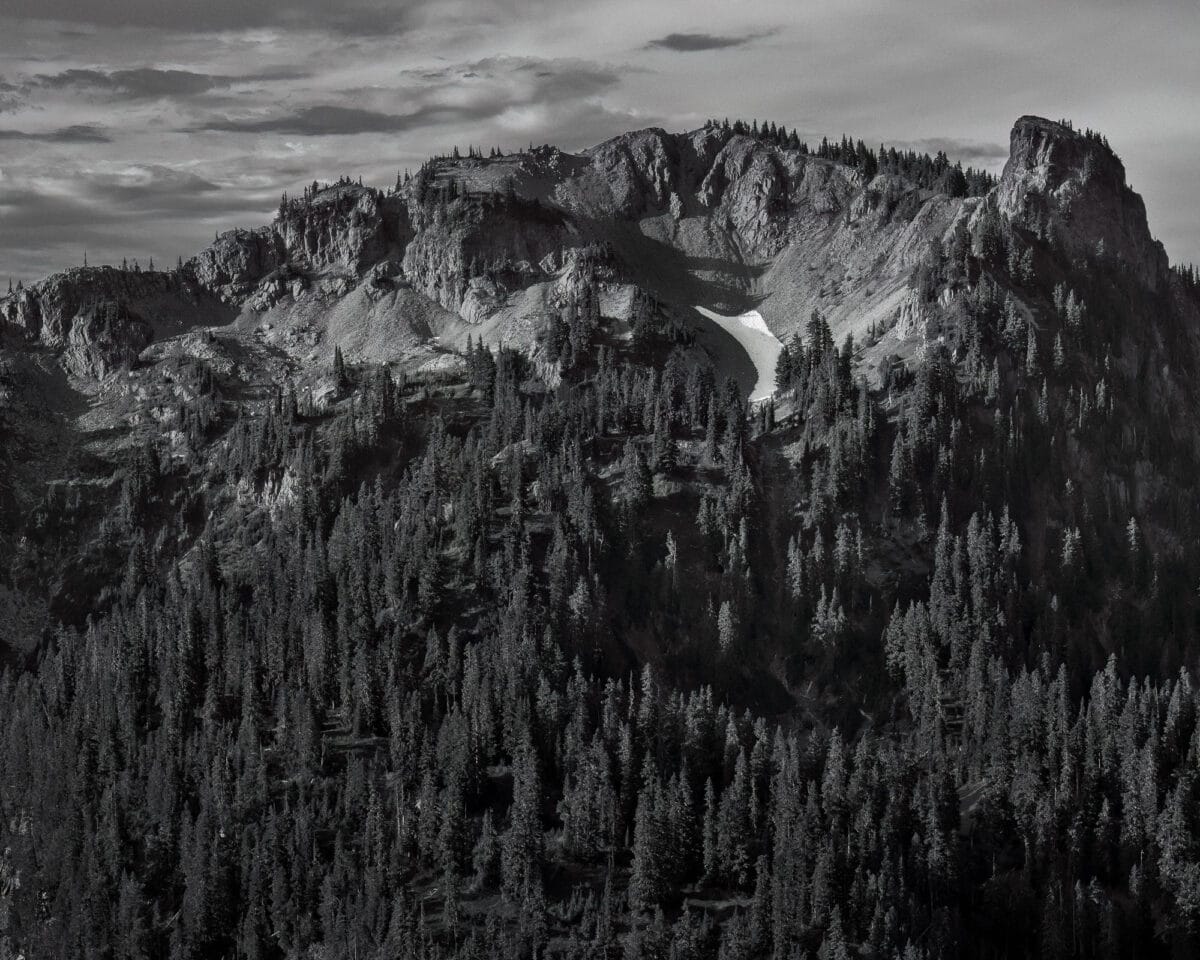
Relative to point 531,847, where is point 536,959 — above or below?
below

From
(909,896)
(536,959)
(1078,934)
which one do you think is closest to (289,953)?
(536,959)

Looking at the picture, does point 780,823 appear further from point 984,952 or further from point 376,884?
point 376,884

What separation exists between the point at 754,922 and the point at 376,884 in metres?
53.2

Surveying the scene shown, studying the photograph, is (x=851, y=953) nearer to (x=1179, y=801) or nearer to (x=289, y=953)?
(x=1179, y=801)

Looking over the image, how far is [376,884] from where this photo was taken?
19675 centimetres

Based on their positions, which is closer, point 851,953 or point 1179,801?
point 851,953

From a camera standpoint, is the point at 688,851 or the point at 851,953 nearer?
the point at 851,953

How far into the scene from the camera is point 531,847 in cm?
19888

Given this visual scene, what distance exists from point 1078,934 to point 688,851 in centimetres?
5410

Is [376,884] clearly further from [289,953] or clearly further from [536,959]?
[536,959]

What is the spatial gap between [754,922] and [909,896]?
22.0m

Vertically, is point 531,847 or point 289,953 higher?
point 531,847

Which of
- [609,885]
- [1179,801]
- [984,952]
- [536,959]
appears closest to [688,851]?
[609,885]

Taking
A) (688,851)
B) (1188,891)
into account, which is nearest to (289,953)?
(688,851)
